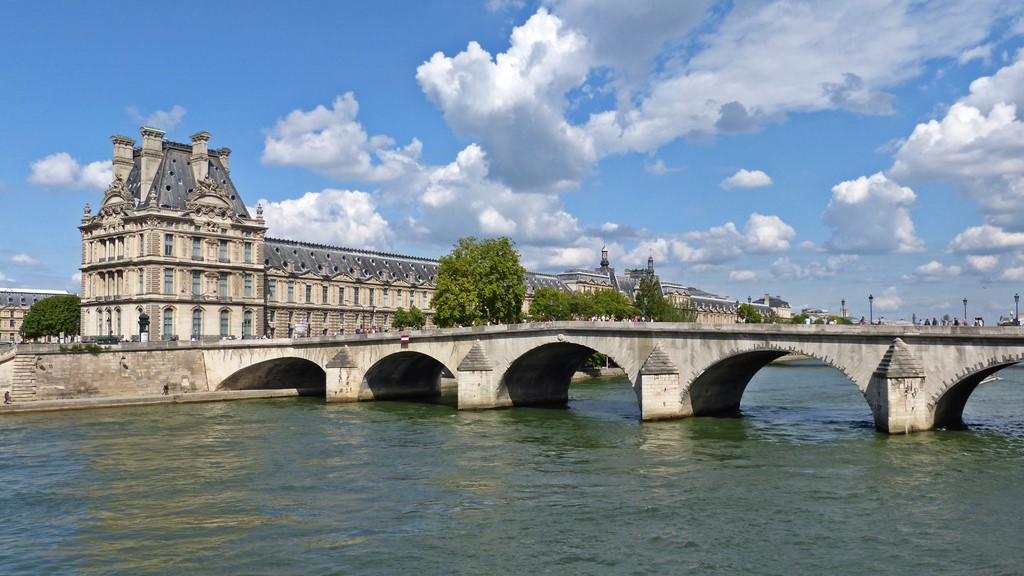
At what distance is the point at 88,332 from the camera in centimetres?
8544

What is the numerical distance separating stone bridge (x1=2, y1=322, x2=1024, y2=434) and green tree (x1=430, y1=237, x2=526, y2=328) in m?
12.6

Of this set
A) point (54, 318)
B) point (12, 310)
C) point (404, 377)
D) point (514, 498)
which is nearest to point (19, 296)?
point (12, 310)

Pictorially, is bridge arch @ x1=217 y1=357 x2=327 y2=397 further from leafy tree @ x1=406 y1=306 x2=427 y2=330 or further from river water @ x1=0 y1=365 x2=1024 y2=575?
leafy tree @ x1=406 y1=306 x2=427 y2=330

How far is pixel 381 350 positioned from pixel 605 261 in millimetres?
127435

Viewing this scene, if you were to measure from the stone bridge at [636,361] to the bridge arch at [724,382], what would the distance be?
119 millimetres

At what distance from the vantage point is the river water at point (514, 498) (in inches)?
880

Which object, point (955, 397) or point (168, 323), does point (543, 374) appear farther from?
point (168, 323)

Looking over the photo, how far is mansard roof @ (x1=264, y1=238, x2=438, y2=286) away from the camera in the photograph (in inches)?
3967

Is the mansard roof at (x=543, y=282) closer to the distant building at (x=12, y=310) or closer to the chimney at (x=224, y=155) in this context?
the chimney at (x=224, y=155)

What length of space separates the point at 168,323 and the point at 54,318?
3246 cm

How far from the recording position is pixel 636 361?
49.7m

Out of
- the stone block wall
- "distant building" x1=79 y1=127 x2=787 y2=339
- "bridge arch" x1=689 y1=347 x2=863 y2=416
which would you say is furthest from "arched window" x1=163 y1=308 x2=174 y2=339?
"bridge arch" x1=689 y1=347 x2=863 y2=416

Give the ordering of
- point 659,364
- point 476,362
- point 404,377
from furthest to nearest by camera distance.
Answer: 1. point 404,377
2. point 476,362
3. point 659,364

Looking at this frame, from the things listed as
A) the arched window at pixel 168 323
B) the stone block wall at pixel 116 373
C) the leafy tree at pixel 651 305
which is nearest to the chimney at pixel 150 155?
the arched window at pixel 168 323
